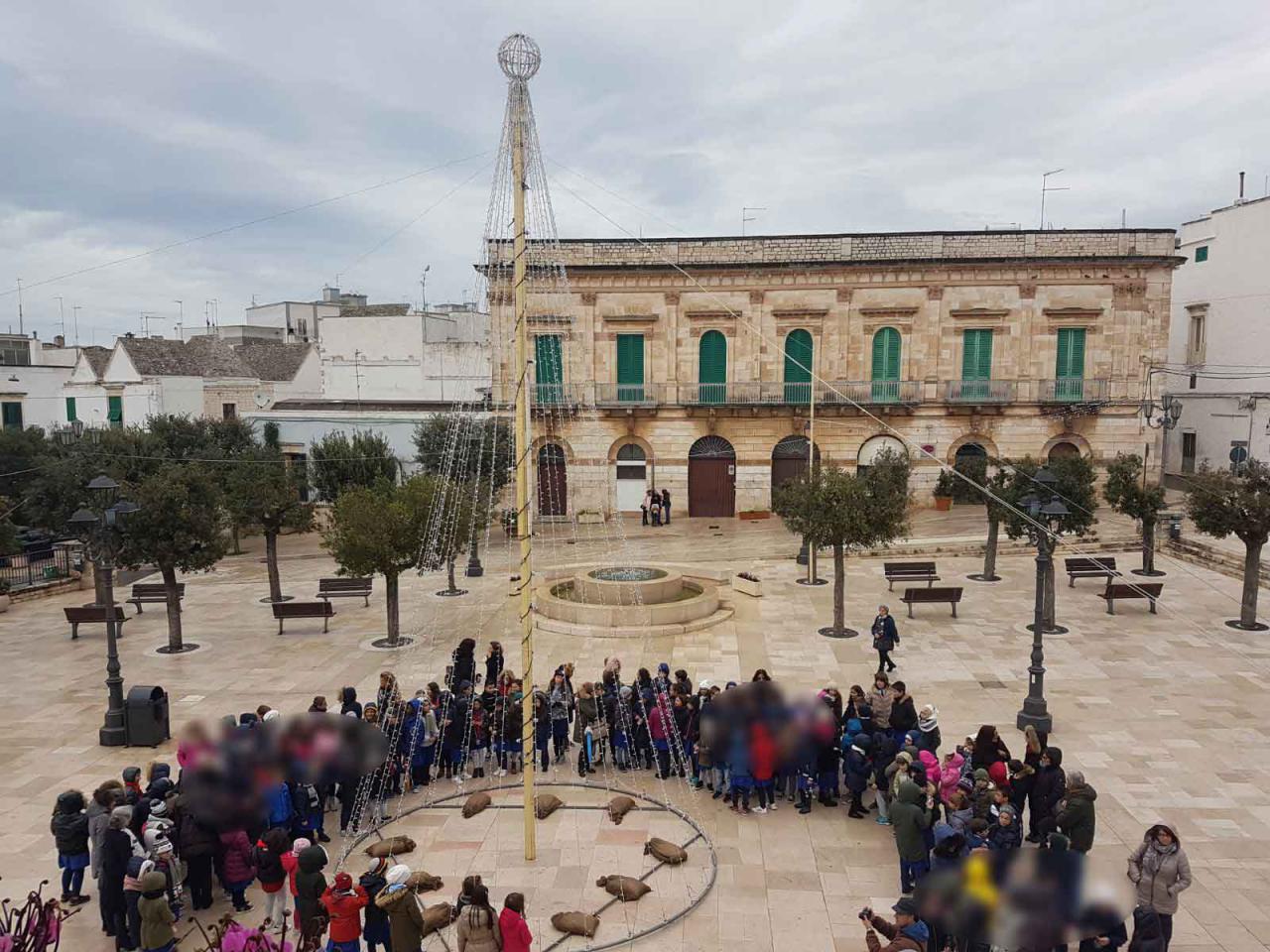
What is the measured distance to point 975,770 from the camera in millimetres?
9438

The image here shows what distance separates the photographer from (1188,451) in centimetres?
3819

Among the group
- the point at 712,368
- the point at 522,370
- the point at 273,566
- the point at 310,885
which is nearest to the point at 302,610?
the point at 273,566

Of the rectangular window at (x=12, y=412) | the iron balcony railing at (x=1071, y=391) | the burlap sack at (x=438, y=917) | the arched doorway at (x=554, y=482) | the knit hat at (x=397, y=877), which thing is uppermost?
the iron balcony railing at (x=1071, y=391)

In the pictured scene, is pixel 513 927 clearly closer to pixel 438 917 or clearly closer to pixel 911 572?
pixel 438 917

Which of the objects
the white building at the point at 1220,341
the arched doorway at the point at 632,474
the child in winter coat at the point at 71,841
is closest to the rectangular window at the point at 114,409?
the arched doorway at the point at 632,474

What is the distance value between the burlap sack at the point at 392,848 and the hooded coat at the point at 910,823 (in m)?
5.07

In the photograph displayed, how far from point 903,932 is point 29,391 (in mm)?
51996

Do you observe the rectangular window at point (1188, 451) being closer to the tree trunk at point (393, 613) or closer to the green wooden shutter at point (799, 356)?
the green wooden shutter at point (799, 356)

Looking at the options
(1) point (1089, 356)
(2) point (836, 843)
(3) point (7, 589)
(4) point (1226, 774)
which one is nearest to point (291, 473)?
(3) point (7, 589)

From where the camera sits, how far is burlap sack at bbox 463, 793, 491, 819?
10469mm

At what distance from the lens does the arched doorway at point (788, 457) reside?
34.6m

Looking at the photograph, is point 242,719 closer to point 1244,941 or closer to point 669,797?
point 669,797

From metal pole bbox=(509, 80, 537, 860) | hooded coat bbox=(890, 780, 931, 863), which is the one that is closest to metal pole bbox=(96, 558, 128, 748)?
metal pole bbox=(509, 80, 537, 860)

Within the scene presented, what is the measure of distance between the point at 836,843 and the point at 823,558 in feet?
53.8
